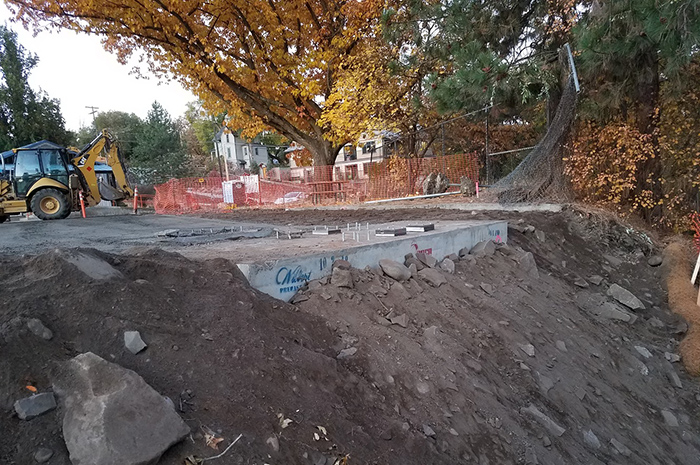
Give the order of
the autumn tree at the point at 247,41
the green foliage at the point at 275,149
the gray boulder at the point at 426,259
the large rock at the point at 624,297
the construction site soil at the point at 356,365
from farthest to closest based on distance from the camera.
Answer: the green foliage at the point at 275,149, the autumn tree at the point at 247,41, the large rock at the point at 624,297, the gray boulder at the point at 426,259, the construction site soil at the point at 356,365

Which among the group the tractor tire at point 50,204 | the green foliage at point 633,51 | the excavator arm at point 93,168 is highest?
the green foliage at point 633,51

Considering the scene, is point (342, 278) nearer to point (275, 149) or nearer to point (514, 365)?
point (514, 365)

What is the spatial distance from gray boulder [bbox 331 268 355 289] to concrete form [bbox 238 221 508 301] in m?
0.11

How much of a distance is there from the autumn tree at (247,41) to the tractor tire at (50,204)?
17.1 ft

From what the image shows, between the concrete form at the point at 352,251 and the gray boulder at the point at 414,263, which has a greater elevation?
the concrete form at the point at 352,251

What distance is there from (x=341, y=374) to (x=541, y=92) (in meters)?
8.47

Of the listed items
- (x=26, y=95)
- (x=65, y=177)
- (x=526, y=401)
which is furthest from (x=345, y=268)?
(x=26, y=95)

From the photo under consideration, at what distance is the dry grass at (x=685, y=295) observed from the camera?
537cm

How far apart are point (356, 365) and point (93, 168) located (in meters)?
14.8

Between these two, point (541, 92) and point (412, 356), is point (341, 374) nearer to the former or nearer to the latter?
point (412, 356)

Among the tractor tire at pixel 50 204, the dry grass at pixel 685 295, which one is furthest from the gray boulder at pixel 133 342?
the tractor tire at pixel 50 204

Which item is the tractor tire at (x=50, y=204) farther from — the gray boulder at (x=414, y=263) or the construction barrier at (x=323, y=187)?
the gray boulder at (x=414, y=263)

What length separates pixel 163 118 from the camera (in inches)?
1468

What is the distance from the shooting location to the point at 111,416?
1.83 metres
